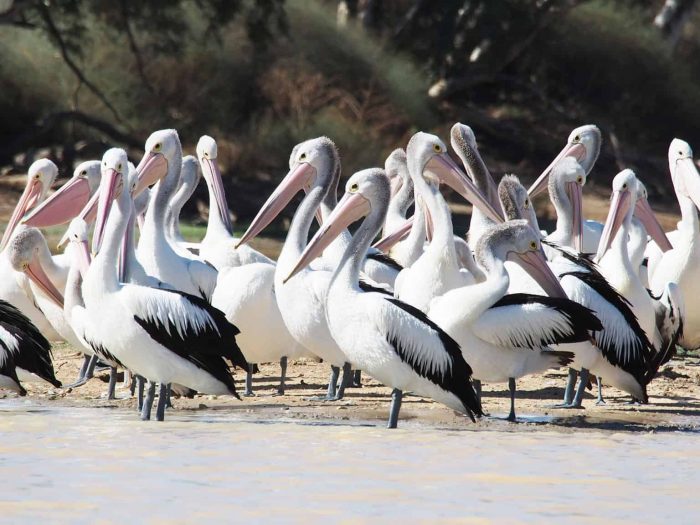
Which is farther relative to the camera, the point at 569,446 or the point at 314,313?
the point at 314,313

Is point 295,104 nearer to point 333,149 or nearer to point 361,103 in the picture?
point 361,103

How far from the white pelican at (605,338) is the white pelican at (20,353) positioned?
2770 millimetres

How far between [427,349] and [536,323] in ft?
2.13

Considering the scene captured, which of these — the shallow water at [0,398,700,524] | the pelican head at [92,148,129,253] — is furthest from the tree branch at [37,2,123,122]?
the shallow water at [0,398,700,524]

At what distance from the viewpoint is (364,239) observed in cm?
745

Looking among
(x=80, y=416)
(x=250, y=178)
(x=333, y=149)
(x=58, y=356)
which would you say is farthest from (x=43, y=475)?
(x=250, y=178)

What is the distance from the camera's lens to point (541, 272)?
773 cm

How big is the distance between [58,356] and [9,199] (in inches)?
343

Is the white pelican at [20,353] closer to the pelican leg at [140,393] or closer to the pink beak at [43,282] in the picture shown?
the pelican leg at [140,393]

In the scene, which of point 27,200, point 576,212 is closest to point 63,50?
point 27,200

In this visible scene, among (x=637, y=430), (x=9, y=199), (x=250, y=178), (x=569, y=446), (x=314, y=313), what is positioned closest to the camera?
(x=569, y=446)

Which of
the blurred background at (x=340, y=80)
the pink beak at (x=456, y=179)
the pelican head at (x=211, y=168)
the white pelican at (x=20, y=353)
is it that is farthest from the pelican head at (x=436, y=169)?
the blurred background at (x=340, y=80)

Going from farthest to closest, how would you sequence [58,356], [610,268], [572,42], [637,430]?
[572,42] < [58,356] < [610,268] < [637,430]

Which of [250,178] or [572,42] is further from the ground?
[572,42]
